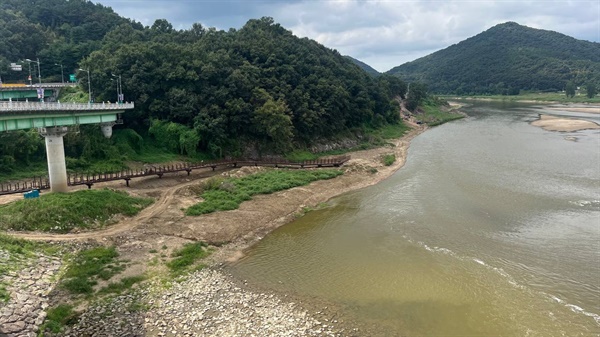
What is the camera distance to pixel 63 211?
1209 inches

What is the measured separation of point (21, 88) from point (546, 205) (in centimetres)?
7982

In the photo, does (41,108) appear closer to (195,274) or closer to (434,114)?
(195,274)

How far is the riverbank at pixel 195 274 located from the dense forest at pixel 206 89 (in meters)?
10.0

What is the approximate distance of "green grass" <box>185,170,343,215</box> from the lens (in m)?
38.5

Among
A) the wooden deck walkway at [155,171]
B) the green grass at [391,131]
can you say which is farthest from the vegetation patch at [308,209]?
the green grass at [391,131]

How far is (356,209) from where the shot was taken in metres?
41.2

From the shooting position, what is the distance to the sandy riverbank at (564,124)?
9868 cm

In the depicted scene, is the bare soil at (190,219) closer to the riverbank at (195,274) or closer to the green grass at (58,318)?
the riverbank at (195,274)

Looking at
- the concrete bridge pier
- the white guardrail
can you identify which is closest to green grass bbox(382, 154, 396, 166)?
the white guardrail

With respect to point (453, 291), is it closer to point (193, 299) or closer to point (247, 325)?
point (247, 325)

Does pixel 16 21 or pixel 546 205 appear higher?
pixel 16 21

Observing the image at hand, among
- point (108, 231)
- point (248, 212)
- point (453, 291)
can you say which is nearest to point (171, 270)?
point (108, 231)

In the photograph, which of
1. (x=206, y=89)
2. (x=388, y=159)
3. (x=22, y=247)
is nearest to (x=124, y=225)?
(x=22, y=247)

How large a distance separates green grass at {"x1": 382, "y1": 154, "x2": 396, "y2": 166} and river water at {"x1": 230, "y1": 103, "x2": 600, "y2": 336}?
310 inches
